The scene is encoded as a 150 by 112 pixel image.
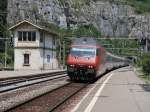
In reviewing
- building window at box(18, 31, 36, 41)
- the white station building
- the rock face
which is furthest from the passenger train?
the rock face

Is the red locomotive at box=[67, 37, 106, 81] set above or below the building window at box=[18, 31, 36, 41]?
below

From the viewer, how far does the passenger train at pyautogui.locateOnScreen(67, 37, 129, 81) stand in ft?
115

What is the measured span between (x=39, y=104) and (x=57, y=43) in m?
71.7

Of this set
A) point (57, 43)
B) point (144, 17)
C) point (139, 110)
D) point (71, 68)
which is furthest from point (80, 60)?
point (144, 17)

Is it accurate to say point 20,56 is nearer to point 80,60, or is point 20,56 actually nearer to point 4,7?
point 80,60

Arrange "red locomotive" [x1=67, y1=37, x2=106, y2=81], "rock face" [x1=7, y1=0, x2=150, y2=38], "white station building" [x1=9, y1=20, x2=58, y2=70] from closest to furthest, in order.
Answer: "red locomotive" [x1=67, y1=37, x2=106, y2=81], "white station building" [x1=9, y1=20, x2=58, y2=70], "rock face" [x1=7, y1=0, x2=150, y2=38]

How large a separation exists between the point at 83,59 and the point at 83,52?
0.58 m

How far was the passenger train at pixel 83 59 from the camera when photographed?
35.0 meters

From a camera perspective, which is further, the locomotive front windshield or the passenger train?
the locomotive front windshield

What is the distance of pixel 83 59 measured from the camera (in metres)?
35.3

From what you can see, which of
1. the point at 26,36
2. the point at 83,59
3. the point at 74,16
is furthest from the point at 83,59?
the point at 74,16

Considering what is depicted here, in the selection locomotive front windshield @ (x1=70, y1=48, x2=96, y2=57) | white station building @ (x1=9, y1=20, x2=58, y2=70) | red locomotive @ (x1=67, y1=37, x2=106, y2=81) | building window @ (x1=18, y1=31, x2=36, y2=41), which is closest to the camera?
red locomotive @ (x1=67, y1=37, x2=106, y2=81)

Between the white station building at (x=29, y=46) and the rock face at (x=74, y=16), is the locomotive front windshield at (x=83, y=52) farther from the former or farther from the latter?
the rock face at (x=74, y=16)

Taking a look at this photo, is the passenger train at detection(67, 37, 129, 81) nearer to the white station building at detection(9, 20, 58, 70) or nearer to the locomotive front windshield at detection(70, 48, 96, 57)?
the locomotive front windshield at detection(70, 48, 96, 57)
